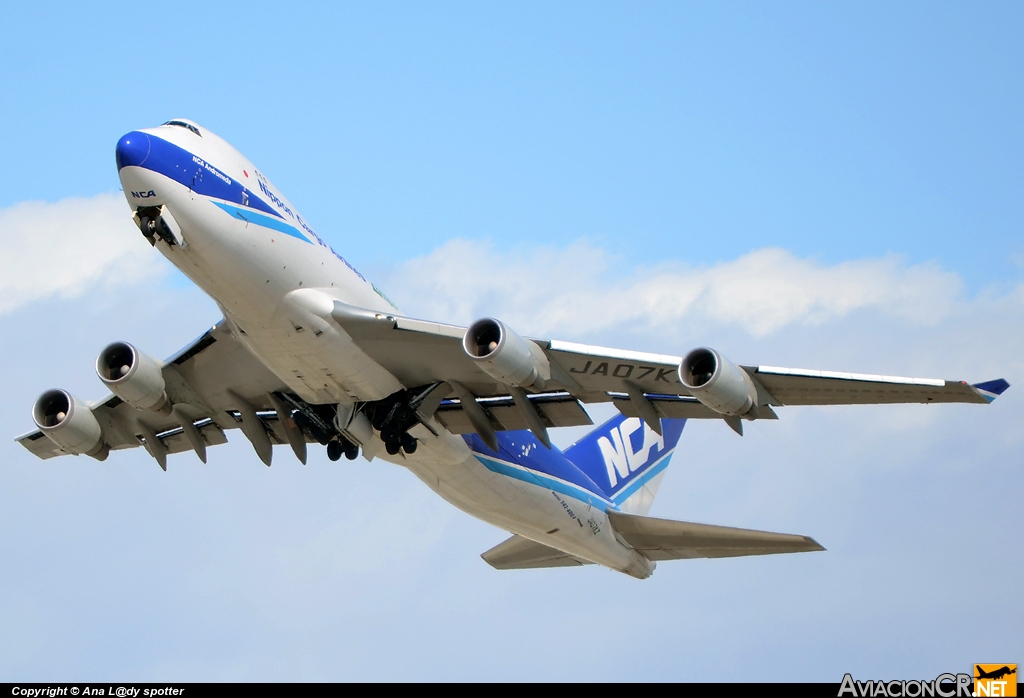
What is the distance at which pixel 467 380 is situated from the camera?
25.9 m

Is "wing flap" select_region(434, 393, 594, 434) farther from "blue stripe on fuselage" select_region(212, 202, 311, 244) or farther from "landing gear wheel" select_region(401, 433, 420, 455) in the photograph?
"blue stripe on fuselage" select_region(212, 202, 311, 244)

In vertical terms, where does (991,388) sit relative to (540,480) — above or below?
below

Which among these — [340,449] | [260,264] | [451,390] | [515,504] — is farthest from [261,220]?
[515,504]

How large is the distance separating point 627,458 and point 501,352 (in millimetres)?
13971

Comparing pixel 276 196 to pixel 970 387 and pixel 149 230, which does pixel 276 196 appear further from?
pixel 970 387

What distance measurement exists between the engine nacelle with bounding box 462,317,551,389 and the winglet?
769 cm

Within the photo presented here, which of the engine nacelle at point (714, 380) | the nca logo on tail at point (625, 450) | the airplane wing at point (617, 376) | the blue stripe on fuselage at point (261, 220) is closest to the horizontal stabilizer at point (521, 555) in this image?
the nca logo on tail at point (625, 450)

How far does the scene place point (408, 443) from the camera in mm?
25984

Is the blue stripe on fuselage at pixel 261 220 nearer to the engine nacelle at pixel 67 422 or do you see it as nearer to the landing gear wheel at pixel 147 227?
the landing gear wheel at pixel 147 227

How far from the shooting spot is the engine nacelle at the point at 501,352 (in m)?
22.6

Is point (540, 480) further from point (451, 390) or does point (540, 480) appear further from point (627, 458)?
point (627, 458)

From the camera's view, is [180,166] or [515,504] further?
[515,504]

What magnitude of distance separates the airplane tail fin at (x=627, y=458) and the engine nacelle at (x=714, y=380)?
36.6ft

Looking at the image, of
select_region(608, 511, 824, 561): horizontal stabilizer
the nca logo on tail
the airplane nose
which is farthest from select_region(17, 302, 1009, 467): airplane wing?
the nca logo on tail
